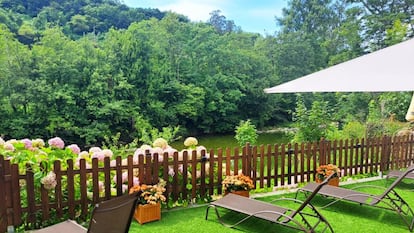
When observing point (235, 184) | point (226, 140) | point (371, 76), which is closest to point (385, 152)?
point (235, 184)

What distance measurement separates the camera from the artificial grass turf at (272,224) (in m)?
4.17

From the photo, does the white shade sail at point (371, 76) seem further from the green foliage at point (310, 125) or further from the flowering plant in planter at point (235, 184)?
the green foliage at point (310, 125)

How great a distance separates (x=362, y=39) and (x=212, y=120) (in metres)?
11.1

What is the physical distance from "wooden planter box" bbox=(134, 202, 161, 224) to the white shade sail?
2096 millimetres

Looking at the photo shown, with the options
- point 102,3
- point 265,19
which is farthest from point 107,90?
point 265,19

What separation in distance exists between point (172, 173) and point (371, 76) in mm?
2935

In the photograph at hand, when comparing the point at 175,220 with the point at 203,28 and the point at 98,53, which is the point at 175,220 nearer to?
the point at 98,53

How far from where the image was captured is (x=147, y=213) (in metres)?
4.34

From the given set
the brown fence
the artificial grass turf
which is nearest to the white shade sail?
the artificial grass turf

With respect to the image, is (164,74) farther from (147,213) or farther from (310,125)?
(147,213)

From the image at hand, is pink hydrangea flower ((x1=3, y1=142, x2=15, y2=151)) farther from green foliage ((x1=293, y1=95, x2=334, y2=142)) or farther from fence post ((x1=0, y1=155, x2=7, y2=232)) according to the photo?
green foliage ((x1=293, y1=95, x2=334, y2=142))

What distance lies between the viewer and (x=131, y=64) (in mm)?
22844

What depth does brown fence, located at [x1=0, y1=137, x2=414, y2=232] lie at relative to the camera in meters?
4.02

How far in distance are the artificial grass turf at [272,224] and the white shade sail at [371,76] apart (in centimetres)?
173
